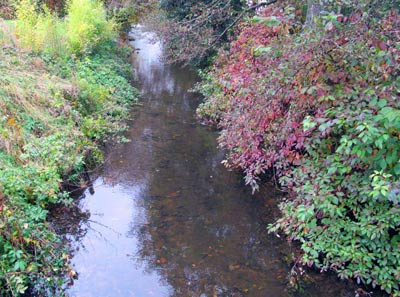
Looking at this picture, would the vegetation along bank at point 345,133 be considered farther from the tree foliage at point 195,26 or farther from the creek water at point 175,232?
the tree foliage at point 195,26

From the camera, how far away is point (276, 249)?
612 cm

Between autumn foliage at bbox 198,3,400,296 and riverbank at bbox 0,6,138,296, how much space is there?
3.49 meters

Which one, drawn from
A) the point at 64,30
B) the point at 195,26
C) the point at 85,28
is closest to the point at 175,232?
the point at 195,26

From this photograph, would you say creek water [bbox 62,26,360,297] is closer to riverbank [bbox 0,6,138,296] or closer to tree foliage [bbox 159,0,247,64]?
riverbank [bbox 0,6,138,296]

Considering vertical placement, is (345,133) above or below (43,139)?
above

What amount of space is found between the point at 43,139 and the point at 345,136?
5.52 metres

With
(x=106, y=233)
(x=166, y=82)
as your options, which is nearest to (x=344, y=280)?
(x=106, y=233)

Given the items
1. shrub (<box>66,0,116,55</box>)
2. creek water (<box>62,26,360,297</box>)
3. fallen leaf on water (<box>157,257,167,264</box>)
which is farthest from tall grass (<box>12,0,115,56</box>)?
fallen leaf on water (<box>157,257,167,264</box>)

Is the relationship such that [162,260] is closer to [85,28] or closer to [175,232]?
[175,232]

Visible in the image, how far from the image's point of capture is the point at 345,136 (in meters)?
4.52

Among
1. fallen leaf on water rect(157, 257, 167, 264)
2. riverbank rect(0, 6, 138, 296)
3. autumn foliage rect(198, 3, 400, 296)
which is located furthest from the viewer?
fallen leaf on water rect(157, 257, 167, 264)

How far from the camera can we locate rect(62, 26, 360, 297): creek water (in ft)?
17.6

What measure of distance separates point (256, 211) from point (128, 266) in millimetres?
2656

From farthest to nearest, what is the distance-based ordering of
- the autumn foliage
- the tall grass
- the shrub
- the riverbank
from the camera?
the shrub → the tall grass → the riverbank → the autumn foliage
